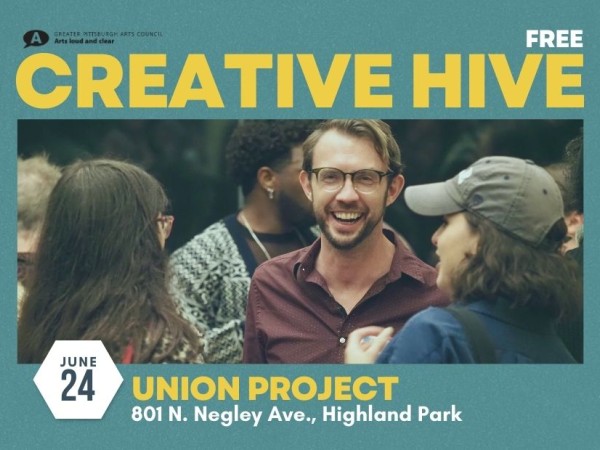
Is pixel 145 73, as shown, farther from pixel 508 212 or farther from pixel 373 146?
pixel 508 212

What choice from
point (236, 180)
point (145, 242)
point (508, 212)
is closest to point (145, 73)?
point (236, 180)

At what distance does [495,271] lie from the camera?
4176 millimetres

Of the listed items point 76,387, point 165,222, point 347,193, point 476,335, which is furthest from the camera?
point 76,387

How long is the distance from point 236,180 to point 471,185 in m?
1.83

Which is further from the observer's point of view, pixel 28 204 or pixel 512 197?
pixel 28 204

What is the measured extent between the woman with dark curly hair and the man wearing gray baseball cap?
895mm

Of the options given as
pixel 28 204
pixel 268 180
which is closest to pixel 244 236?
pixel 268 180

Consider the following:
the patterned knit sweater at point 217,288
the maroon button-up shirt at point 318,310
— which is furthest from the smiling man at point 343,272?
Answer: the patterned knit sweater at point 217,288

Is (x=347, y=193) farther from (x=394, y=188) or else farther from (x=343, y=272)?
(x=343, y=272)

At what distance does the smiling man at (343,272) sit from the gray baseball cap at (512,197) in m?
0.82

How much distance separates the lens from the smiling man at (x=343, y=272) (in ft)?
16.5

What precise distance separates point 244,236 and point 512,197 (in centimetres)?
175

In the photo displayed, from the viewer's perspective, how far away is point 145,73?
216 inches

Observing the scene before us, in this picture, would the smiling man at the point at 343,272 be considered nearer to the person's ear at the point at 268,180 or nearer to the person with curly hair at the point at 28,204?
the person's ear at the point at 268,180
